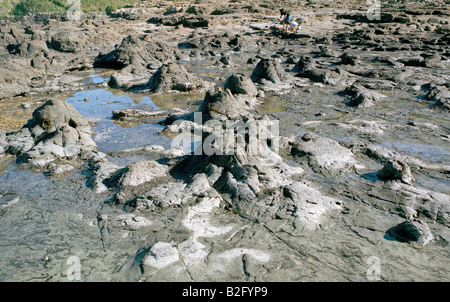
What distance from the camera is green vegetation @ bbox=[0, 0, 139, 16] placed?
1463 inches

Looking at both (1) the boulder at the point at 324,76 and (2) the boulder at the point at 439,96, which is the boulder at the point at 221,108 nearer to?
(1) the boulder at the point at 324,76

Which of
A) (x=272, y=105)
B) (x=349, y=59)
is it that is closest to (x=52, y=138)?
(x=272, y=105)

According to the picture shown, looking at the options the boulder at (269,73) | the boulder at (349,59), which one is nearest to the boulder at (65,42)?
the boulder at (269,73)

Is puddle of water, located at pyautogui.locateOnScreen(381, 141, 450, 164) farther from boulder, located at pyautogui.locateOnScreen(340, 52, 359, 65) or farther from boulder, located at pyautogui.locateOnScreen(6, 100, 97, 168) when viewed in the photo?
boulder, located at pyautogui.locateOnScreen(340, 52, 359, 65)

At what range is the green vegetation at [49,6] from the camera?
1463 inches

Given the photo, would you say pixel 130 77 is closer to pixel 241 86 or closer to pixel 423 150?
pixel 241 86

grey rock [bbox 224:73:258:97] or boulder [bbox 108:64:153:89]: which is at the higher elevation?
grey rock [bbox 224:73:258:97]

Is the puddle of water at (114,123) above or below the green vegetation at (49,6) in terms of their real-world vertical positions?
below

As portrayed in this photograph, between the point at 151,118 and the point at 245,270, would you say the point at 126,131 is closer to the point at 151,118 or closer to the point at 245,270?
the point at 151,118

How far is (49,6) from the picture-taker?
38.8 metres

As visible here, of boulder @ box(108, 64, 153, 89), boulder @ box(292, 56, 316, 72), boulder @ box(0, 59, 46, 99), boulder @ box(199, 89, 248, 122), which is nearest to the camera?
boulder @ box(199, 89, 248, 122)

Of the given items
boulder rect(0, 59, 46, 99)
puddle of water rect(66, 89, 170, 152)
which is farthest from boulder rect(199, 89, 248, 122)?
boulder rect(0, 59, 46, 99)
